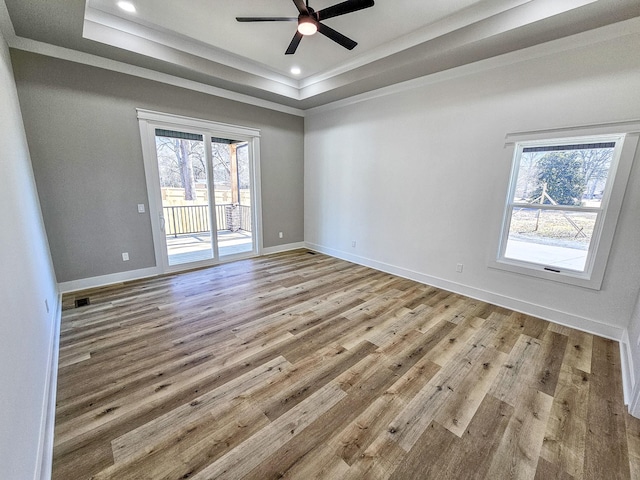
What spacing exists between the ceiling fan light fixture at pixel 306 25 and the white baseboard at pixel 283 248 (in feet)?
12.4

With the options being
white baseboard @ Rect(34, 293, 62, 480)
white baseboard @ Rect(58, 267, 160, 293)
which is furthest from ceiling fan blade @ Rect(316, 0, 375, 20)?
white baseboard @ Rect(58, 267, 160, 293)

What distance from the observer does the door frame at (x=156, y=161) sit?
3.71 m

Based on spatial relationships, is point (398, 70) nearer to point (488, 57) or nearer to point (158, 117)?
point (488, 57)

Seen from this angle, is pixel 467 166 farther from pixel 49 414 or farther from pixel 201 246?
pixel 201 246

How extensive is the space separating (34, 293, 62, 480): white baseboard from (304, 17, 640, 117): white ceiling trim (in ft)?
16.0

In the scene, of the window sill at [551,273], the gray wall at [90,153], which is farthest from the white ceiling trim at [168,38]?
the window sill at [551,273]

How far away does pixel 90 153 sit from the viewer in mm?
3322

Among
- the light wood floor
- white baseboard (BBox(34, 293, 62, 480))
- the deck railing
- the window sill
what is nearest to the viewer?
white baseboard (BBox(34, 293, 62, 480))

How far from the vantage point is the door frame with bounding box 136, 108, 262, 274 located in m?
3.71

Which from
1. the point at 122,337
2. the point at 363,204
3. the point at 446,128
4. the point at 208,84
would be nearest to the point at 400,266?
the point at 363,204

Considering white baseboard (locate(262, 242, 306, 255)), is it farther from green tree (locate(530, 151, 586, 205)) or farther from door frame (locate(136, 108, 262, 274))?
green tree (locate(530, 151, 586, 205))

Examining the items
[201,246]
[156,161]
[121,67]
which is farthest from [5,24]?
[201,246]

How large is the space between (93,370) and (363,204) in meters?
4.02

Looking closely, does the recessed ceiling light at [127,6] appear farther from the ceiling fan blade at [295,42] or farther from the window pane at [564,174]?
the window pane at [564,174]
